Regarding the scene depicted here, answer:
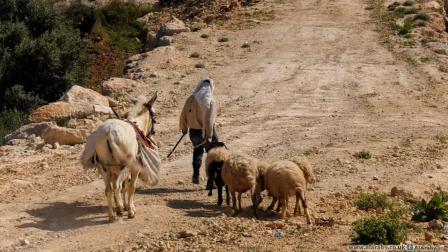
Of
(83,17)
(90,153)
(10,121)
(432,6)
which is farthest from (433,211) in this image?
(83,17)

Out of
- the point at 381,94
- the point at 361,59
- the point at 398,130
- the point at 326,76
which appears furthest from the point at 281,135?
the point at 361,59

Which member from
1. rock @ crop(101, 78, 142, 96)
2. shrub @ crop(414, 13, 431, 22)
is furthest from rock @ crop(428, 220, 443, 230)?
shrub @ crop(414, 13, 431, 22)

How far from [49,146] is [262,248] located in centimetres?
772

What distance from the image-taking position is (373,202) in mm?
9742

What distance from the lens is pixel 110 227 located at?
349 inches

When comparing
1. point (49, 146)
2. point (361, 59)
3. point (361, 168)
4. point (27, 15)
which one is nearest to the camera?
point (361, 168)

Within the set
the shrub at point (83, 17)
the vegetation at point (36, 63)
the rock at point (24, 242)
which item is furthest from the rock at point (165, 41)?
the rock at point (24, 242)

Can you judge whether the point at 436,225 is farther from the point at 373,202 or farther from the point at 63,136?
the point at 63,136

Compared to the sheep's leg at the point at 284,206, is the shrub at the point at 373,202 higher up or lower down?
lower down

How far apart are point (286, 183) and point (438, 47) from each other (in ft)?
54.2

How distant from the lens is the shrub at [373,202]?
9.71 metres

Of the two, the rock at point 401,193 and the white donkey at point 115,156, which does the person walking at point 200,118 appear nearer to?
the white donkey at point 115,156

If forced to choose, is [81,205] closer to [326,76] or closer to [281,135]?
[281,135]

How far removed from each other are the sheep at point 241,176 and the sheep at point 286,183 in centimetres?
17
